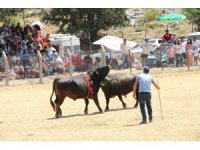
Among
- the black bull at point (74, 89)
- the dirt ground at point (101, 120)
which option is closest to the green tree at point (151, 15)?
the dirt ground at point (101, 120)

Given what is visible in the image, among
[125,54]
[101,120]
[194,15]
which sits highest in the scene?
[194,15]

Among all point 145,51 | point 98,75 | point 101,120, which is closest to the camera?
point 101,120

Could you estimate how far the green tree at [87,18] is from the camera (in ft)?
150

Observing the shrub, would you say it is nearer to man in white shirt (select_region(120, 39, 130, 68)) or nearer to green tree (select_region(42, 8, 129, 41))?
green tree (select_region(42, 8, 129, 41))

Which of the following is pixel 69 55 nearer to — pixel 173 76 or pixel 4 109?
pixel 173 76

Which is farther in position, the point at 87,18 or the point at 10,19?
the point at 10,19

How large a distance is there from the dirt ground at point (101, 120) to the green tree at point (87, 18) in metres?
19.7

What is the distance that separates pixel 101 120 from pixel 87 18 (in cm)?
2927

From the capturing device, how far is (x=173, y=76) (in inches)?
1205

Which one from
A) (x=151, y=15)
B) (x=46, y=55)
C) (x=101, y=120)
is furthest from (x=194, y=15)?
(x=101, y=120)

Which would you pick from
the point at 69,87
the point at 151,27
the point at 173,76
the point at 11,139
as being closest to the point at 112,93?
the point at 69,87

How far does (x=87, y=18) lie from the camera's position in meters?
46.1

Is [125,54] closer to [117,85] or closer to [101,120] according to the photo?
[117,85]

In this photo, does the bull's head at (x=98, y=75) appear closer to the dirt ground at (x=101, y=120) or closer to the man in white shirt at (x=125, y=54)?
the dirt ground at (x=101, y=120)
